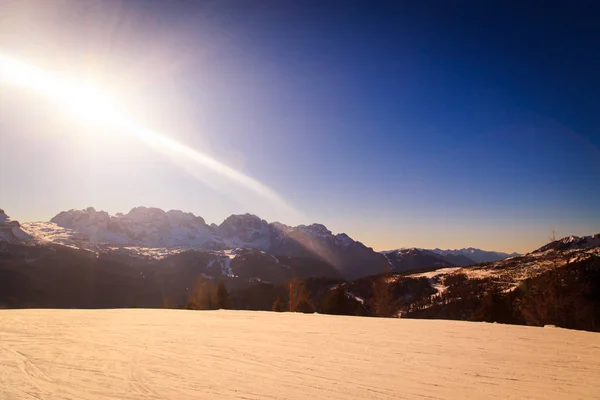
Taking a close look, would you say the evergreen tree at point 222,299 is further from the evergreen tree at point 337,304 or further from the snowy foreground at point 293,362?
the snowy foreground at point 293,362

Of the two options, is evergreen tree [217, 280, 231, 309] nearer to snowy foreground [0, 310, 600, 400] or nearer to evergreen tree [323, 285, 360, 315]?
evergreen tree [323, 285, 360, 315]

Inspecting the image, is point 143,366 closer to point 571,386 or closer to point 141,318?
point 141,318

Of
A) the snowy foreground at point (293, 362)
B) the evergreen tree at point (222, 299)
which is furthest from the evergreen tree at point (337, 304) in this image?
the snowy foreground at point (293, 362)

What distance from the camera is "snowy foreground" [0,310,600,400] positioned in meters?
8.80

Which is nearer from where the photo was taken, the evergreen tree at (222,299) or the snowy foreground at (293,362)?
the snowy foreground at (293,362)

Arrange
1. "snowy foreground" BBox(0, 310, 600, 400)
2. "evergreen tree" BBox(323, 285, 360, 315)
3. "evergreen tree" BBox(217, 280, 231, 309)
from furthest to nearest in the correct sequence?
"evergreen tree" BBox(217, 280, 231, 309), "evergreen tree" BBox(323, 285, 360, 315), "snowy foreground" BBox(0, 310, 600, 400)

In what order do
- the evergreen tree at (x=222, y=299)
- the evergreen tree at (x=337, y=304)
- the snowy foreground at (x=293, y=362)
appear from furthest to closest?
the evergreen tree at (x=222, y=299)
the evergreen tree at (x=337, y=304)
the snowy foreground at (x=293, y=362)

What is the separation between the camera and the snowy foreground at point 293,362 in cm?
880

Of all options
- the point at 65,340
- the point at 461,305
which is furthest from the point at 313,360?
the point at 461,305

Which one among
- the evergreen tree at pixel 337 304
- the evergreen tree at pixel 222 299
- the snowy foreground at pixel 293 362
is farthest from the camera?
the evergreen tree at pixel 222 299

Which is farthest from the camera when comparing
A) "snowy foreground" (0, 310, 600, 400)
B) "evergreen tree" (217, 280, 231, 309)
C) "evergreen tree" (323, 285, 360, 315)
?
"evergreen tree" (217, 280, 231, 309)

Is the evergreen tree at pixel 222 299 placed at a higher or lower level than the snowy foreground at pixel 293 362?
lower

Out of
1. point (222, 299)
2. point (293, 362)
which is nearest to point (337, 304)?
point (222, 299)

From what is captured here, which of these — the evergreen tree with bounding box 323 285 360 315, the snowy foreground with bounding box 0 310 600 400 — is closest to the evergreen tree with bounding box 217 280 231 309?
the evergreen tree with bounding box 323 285 360 315
